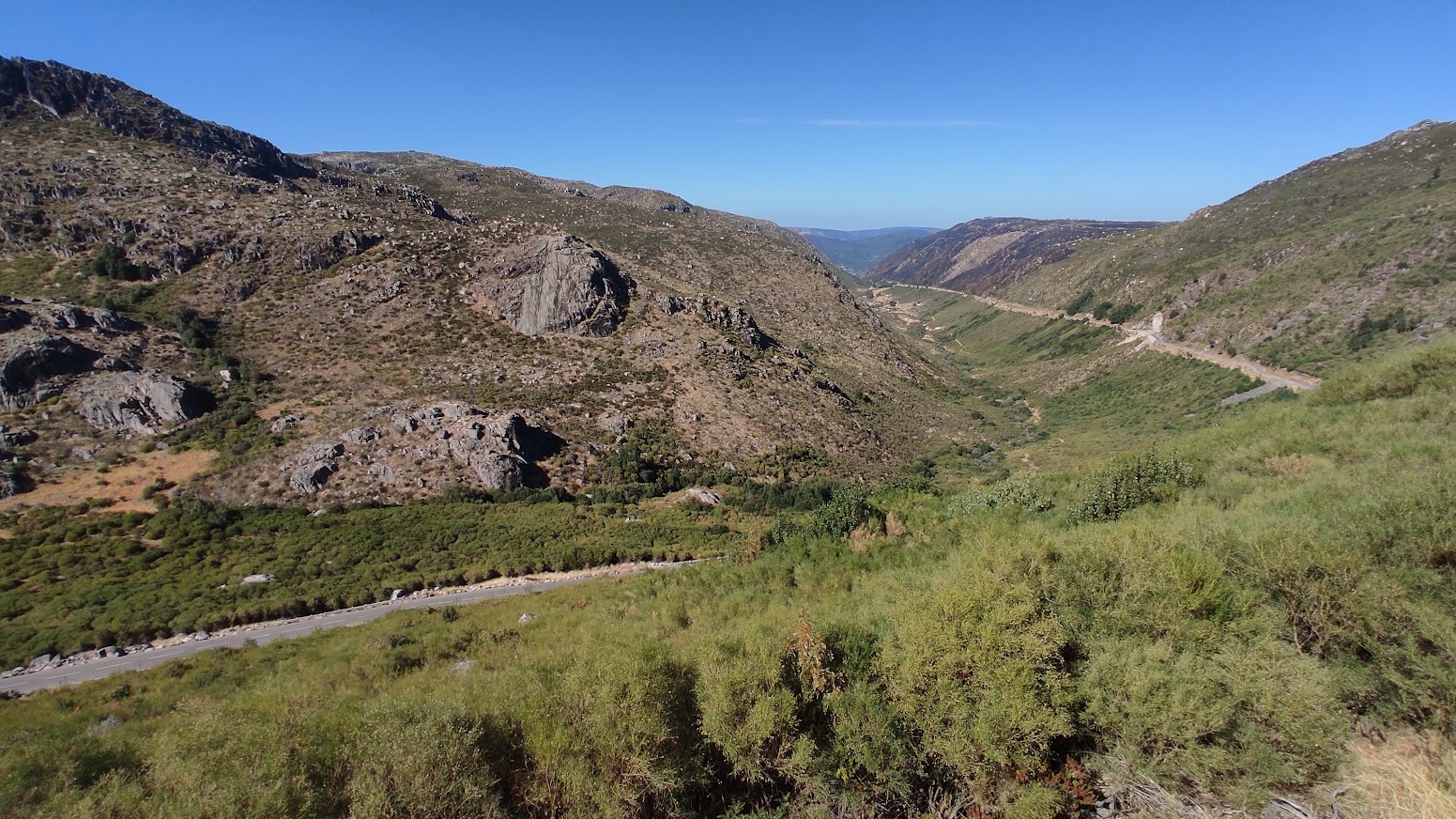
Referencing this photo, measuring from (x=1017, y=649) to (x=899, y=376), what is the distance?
252ft

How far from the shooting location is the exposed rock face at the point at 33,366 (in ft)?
114

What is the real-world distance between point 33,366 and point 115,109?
44872mm

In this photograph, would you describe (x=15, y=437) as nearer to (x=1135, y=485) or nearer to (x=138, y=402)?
(x=138, y=402)

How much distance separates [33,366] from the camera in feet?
117

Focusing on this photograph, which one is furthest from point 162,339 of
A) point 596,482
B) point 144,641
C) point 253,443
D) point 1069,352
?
point 1069,352

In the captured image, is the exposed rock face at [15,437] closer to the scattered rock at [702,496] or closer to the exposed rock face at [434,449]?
the exposed rock face at [434,449]

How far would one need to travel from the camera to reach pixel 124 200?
166ft

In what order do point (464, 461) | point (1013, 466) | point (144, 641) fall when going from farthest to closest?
point (1013, 466) < point (464, 461) < point (144, 641)

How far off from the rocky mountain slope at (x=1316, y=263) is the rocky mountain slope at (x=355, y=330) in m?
39.7

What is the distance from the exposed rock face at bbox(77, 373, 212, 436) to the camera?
36156 millimetres

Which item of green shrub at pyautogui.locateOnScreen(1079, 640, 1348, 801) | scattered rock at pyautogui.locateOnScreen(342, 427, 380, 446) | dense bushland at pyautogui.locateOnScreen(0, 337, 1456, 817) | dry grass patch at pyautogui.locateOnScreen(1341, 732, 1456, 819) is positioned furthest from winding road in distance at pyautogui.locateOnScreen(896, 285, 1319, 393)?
scattered rock at pyautogui.locateOnScreen(342, 427, 380, 446)

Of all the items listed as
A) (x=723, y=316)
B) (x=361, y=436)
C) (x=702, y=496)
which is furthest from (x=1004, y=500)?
(x=723, y=316)

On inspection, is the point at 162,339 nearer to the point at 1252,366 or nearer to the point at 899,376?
the point at 899,376

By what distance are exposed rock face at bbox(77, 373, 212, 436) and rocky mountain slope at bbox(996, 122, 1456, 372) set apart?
100 m
